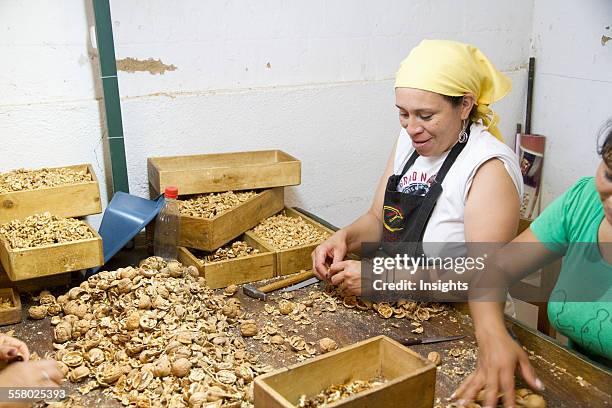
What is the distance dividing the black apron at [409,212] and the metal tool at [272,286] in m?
0.33

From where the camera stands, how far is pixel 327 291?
2.11 meters

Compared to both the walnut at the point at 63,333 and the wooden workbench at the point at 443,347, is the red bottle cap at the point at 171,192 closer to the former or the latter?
the wooden workbench at the point at 443,347

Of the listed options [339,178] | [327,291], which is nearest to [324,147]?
[339,178]

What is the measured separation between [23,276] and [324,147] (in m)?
1.66

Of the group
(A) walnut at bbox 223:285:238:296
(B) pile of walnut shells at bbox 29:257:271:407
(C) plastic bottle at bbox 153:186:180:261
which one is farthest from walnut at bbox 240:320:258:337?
(C) plastic bottle at bbox 153:186:180:261

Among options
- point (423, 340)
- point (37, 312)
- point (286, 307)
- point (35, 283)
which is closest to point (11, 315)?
point (37, 312)

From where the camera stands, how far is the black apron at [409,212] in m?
2.06

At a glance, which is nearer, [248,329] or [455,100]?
[248,329]

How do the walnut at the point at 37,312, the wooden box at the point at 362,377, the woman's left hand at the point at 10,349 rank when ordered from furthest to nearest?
the walnut at the point at 37,312, the woman's left hand at the point at 10,349, the wooden box at the point at 362,377

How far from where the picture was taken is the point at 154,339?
1.66 metres

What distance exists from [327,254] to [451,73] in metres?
0.74

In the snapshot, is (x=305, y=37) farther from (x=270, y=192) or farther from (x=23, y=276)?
(x=23, y=276)

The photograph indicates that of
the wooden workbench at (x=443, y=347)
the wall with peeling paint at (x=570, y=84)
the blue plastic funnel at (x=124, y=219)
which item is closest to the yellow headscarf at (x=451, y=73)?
the wooden workbench at (x=443, y=347)

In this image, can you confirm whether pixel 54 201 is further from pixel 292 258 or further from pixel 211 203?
pixel 292 258
